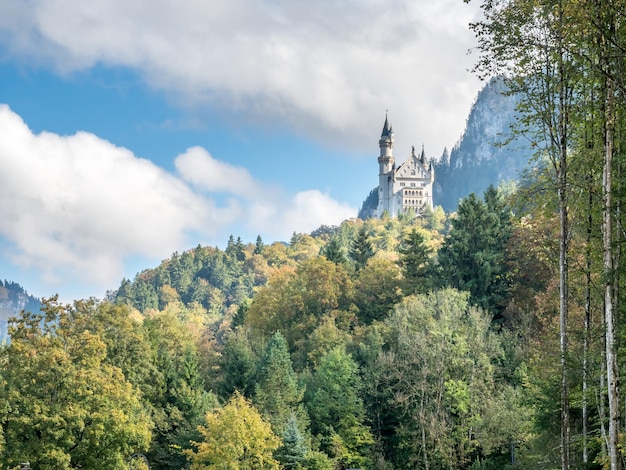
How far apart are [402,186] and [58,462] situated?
137m

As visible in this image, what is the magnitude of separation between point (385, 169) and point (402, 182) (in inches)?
185

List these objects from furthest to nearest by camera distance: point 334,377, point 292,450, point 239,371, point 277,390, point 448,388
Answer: point 239,371 < point 277,390 < point 334,377 < point 448,388 < point 292,450

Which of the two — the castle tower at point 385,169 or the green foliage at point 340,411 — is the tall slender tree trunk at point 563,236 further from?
the castle tower at point 385,169

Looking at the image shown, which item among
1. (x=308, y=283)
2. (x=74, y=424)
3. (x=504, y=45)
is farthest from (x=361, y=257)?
(x=504, y=45)

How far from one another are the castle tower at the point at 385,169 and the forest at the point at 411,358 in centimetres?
10439

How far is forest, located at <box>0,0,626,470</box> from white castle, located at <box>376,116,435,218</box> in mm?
103708

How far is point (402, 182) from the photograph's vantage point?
162750 mm

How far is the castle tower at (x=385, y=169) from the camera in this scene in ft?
531

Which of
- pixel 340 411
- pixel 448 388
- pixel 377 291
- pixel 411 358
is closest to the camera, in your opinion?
pixel 448 388

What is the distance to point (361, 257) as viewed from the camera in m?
70.0

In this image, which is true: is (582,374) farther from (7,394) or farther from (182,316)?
(182,316)

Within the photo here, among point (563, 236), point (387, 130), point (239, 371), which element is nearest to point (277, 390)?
point (239, 371)

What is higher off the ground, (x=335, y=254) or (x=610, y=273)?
(x=335, y=254)

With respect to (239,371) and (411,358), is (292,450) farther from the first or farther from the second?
(239,371)
